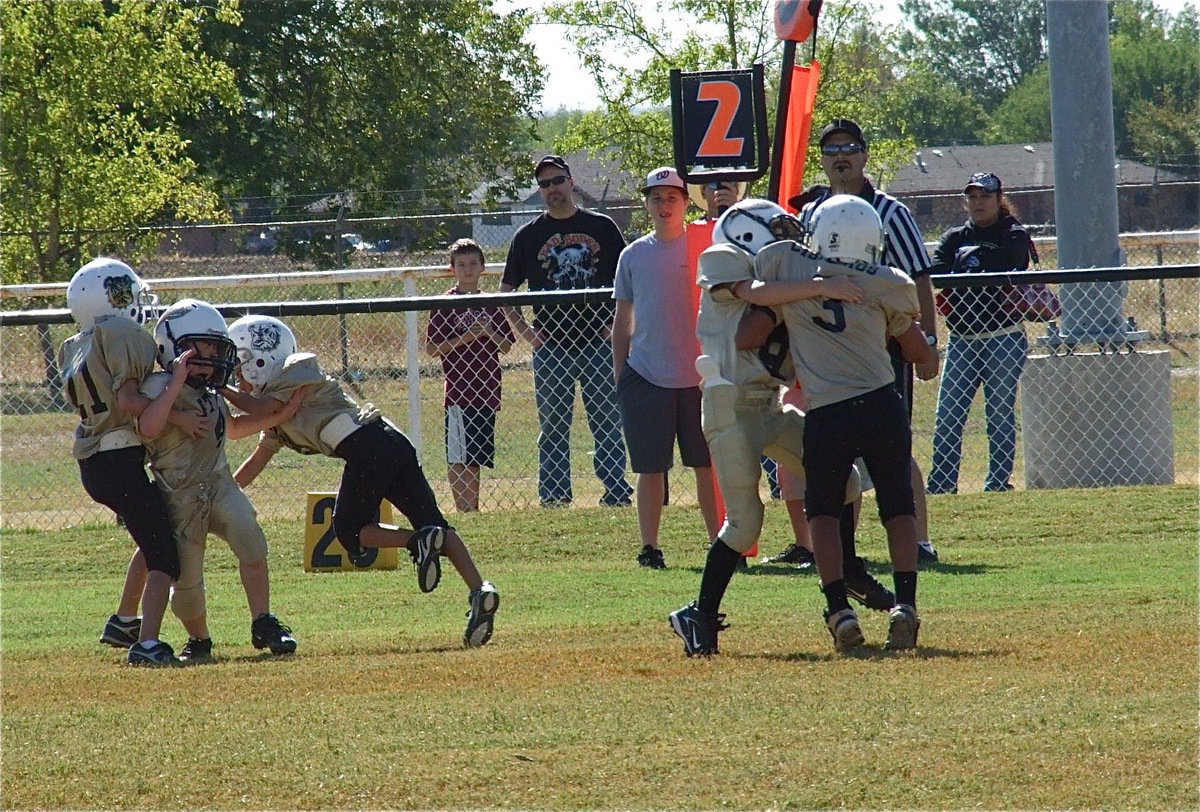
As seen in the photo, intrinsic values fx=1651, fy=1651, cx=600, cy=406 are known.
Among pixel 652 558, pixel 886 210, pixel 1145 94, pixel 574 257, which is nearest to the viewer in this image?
pixel 886 210

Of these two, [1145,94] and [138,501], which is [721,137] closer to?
[138,501]

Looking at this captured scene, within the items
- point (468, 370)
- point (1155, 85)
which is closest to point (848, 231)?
point (468, 370)

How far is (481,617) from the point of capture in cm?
683

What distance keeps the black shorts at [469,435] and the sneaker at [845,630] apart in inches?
215

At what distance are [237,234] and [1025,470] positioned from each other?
33.0m

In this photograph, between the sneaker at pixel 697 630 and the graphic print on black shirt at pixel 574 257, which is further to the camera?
the graphic print on black shirt at pixel 574 257

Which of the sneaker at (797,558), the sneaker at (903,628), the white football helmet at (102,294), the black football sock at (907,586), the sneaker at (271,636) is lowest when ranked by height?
the sneaker at (797,558)

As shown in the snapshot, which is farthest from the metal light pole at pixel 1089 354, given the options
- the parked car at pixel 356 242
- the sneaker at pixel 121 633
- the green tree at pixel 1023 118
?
the green tree at pixel 1023 118

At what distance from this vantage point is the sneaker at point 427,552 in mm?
6984

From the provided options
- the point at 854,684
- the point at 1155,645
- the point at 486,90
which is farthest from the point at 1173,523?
the point at 486,90

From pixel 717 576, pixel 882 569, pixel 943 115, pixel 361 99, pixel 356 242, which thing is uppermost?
pixel 943 115

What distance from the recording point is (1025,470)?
11.6 m

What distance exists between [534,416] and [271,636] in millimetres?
9976

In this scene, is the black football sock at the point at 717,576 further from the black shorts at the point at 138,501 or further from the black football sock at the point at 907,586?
the black shorts at the point at 138,501
